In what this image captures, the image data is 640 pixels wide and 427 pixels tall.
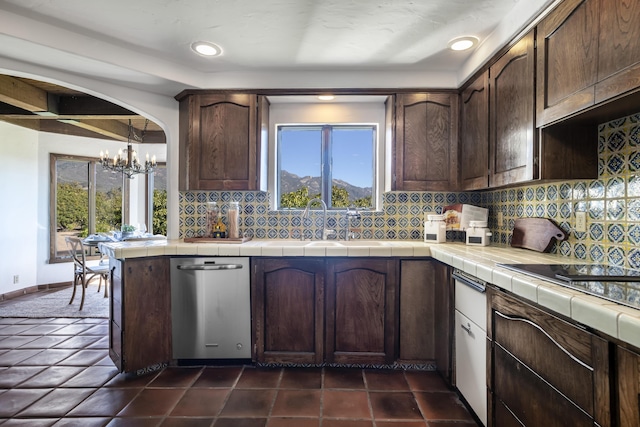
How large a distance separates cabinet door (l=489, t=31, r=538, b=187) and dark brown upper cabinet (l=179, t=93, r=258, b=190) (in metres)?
1.77

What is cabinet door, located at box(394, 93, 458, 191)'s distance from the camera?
2547 millimetres

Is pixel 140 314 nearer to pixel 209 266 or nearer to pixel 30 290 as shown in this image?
pixel 209 266

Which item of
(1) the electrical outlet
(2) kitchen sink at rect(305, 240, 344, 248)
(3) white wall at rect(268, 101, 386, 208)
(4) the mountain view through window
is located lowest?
(2) kitchen sink at rect(305, 240, 344, 248)

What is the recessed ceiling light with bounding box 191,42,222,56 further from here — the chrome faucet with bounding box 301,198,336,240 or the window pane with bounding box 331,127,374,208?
the chrome faucet with bounding box 301,198,336,240

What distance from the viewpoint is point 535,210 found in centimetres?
209

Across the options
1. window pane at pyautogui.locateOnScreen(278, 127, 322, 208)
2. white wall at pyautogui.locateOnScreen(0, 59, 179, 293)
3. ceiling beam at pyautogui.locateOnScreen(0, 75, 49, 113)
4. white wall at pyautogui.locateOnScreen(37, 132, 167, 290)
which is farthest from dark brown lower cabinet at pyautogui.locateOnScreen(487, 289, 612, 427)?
white wall at pyautogui.locateOnScreen(37, 132, 167, 290)

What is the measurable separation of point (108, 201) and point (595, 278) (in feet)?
21.7

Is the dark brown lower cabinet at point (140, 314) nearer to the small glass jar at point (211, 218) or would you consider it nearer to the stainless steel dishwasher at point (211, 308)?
the stainless steel dishwasher at point (211, 308)

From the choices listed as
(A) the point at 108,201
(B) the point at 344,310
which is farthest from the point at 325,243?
(A) the point at 108,201

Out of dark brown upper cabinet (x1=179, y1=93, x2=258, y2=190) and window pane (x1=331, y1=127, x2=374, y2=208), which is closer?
dark brown upper cabinet (x1=179, y1=93, x2=258, y2=190)

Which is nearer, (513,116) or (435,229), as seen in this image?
(513,116)

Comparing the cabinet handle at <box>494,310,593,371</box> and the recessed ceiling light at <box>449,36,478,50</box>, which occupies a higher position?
the recessed ceiling light at <box>449,36,478,50</box>

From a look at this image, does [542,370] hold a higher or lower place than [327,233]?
lower

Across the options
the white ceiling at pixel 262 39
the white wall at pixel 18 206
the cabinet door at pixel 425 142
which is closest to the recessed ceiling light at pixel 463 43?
the white ceiling at pixel 262 39
